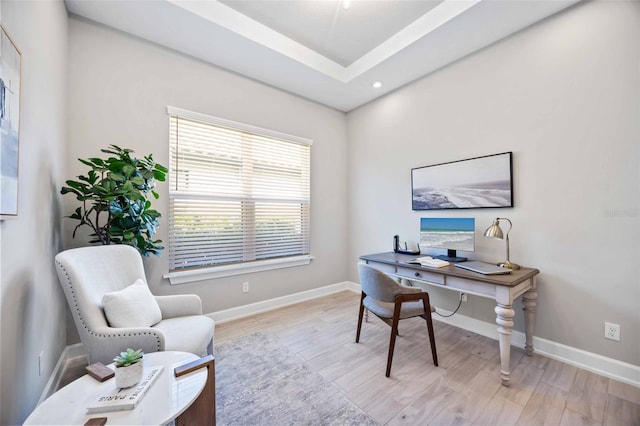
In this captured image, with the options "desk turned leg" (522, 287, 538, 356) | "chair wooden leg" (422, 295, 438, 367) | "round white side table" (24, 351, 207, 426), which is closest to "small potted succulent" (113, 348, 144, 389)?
"round white side table" (24, 351, 207, 426)

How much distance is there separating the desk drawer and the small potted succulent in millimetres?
2054

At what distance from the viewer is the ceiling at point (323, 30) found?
2082 millimetres

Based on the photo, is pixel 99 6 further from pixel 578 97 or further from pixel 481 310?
pixel 481 310

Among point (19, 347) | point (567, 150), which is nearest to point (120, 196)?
point (19, 347)

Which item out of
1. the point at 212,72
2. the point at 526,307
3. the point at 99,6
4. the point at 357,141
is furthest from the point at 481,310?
the point at 99,6

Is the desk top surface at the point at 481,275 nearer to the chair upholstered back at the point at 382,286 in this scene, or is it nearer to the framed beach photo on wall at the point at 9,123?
the chair upholstered back at the point at 382,286

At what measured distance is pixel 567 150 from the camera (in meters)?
2.05

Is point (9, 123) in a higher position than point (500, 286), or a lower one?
higher

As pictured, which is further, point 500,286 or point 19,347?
point 500,286

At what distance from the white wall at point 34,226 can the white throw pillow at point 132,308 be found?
0.36 meters

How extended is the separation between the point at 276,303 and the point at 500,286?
95.0 inches

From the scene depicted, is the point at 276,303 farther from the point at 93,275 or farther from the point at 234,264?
the point at 93,275

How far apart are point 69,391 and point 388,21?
3.35 m

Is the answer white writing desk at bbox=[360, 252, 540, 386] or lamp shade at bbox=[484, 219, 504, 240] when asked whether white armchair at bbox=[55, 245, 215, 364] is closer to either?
white writing desk at bbox=[360, 252, 540, 386]
